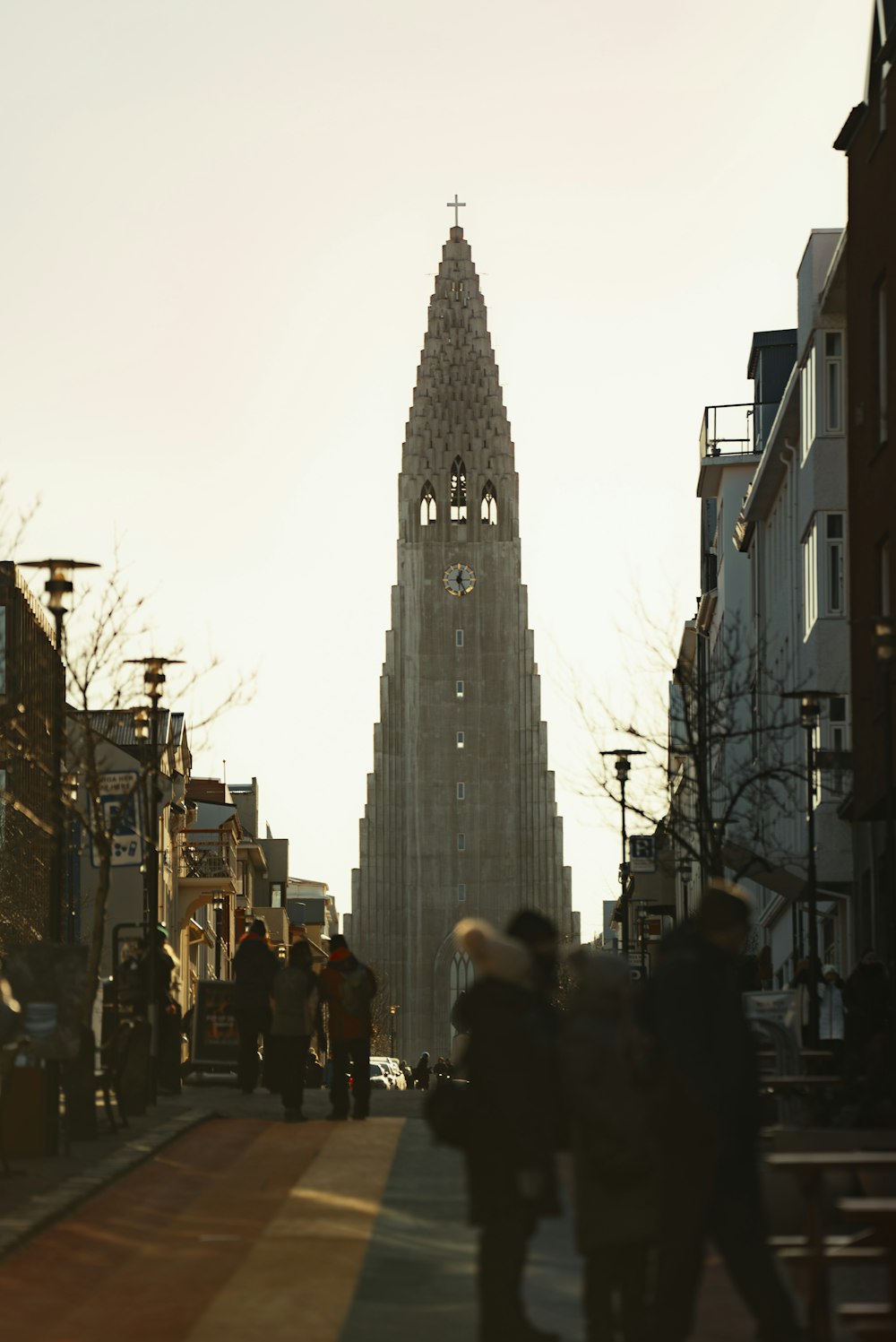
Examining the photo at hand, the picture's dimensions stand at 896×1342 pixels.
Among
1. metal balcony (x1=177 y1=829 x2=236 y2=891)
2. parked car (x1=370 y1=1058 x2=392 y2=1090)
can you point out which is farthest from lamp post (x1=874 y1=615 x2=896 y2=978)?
metal balcony (x1=177 y1=829 x2=236 y2=891)

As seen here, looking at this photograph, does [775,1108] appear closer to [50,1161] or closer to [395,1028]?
[50,1161]

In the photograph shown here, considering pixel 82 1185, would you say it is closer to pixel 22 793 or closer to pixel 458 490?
pixel 22 793

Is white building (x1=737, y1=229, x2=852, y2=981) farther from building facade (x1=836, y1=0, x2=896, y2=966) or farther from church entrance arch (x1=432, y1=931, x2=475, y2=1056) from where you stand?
church entrance arch (x1=432, y1=931, x2=475, y2=1056)

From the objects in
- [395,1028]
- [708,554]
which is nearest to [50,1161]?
[708,554]

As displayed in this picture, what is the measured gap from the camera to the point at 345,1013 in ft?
81.4

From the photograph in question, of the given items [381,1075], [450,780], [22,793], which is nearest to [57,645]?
[22,793]

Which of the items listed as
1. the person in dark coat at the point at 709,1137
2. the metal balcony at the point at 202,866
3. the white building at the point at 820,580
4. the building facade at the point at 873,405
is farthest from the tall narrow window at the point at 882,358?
the metal balcony at the point at 202,866

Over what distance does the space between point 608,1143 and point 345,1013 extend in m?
14.8

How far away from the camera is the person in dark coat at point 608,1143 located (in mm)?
10141

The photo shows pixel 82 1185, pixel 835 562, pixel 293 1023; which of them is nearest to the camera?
pixel 82 1185

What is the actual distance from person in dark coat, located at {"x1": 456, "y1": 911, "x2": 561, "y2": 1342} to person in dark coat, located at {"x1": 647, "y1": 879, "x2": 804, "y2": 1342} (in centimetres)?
47

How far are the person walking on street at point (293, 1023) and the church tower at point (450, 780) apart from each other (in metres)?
120

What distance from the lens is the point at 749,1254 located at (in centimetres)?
1020

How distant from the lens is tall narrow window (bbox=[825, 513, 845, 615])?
4147 centimetres
